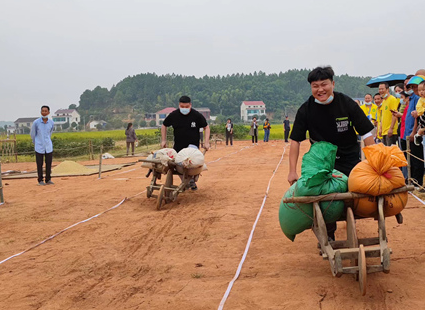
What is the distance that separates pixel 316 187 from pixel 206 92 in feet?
366

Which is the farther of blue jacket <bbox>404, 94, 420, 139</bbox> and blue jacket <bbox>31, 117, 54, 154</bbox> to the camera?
blue jacket <bbox>31, 117, 54, 154</bbox>

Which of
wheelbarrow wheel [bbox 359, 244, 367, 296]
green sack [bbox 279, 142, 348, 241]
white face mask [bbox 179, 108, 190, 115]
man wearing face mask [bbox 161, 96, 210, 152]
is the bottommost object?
wheelbarrow wheel [bbox 359, 244, 367, 296]

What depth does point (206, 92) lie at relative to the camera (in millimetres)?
114125

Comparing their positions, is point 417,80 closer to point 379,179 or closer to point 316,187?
point 379,179

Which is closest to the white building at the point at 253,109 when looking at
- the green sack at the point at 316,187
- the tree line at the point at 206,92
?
the tree line at the point at 206,92

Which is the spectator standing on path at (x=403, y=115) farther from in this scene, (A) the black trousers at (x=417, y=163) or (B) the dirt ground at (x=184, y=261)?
(B) the dirt ground at (x=184, y=261)

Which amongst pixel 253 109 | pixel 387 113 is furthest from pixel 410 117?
pixel 253 109

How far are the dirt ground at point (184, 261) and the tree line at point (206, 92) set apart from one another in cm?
9411

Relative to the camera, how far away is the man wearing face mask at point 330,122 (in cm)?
418

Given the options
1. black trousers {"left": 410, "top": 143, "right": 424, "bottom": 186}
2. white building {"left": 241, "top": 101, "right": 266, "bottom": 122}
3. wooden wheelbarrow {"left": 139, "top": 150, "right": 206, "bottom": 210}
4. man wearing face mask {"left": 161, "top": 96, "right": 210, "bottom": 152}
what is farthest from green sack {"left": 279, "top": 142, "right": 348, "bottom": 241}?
white building {"left": 241, "top": 101, "right": 266, "bottom": 122}

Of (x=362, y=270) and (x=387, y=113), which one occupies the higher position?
(x=387, y=113)

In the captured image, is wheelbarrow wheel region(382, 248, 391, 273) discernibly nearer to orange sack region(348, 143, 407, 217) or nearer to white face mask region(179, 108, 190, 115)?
orange sack region(348, 143, 407, 217)

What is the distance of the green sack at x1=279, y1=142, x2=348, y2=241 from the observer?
376cm

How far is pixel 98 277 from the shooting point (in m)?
4.33
